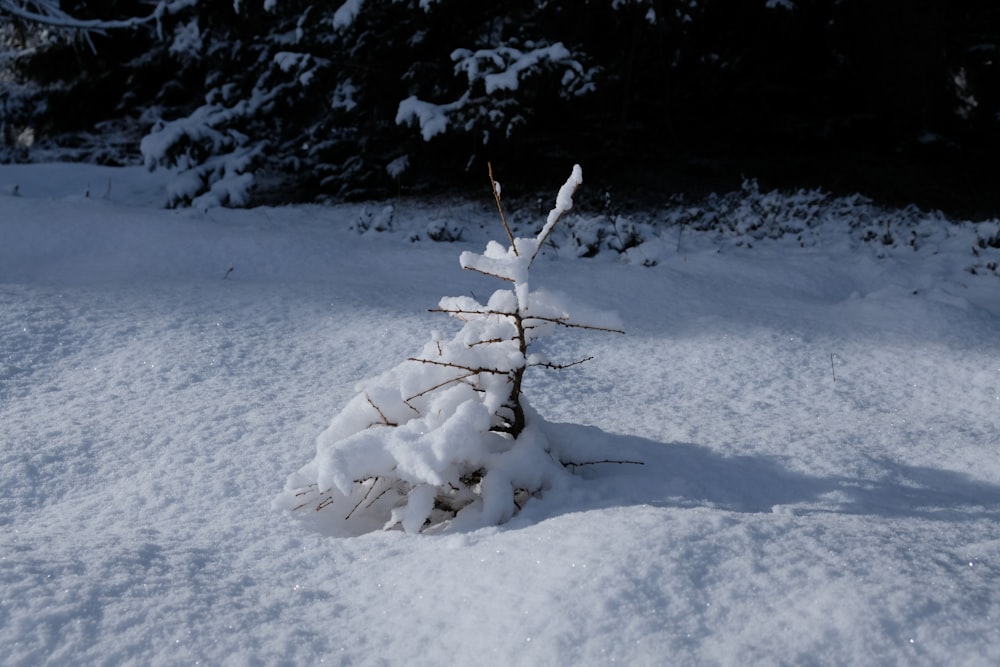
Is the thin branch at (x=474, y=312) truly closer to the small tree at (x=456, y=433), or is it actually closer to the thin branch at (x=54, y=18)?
the small tree at (x=456, y=433)

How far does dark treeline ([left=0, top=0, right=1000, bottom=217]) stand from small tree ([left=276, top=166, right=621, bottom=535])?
17.4ft

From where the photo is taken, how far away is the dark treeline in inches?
309

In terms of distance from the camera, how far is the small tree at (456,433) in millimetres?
2076

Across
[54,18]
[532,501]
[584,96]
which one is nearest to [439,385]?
[532,501]

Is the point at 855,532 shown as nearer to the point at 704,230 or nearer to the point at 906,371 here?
the point at 906,371

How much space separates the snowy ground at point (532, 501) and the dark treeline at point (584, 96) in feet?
9.06

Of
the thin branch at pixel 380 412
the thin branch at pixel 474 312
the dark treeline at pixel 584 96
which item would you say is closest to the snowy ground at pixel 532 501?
the thin branch at pixel 380 412

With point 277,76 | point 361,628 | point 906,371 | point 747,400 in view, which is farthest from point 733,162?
point 361,628

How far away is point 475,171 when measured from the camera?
27.8ft

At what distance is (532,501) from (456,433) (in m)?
0.29

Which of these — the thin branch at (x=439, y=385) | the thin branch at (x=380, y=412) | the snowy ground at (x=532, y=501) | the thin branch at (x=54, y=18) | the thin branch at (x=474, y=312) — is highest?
the thin branch at (x=54, y=18)

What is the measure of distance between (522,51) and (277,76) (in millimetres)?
2993

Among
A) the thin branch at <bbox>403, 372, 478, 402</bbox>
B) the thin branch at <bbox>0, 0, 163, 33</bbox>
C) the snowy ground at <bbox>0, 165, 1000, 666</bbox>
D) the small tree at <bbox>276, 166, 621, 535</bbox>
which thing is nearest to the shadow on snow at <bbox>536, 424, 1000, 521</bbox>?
the snowy ground at <bbox>0, 165, 1000, 666</bbox>

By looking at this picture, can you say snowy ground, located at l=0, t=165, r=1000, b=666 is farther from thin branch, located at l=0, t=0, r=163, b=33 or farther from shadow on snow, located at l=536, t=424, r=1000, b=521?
thin branch, located at l=0, t=0, r=163, b=33
